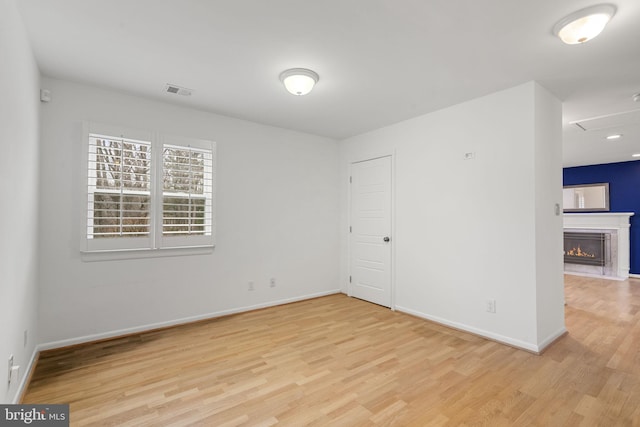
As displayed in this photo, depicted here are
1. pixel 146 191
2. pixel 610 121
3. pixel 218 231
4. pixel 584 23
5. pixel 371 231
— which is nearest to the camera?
pixel 584 23

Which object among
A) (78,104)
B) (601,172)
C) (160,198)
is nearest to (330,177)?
(160,198)

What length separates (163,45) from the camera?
233 centimetres

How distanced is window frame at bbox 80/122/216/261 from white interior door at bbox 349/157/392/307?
2.20 metres

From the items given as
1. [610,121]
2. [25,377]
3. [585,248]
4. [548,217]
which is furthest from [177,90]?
[585,248]

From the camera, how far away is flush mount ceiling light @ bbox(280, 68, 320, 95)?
2701mm

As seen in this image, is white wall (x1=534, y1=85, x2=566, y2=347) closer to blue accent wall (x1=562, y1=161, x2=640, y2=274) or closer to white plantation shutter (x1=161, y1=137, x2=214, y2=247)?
white plantation shutter (x1=161, y1=137, x2=214, y2=247)

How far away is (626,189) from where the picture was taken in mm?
6512

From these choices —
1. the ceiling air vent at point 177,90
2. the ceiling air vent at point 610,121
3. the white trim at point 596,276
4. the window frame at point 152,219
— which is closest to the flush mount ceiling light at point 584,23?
the ceiling air vent at point 610,121

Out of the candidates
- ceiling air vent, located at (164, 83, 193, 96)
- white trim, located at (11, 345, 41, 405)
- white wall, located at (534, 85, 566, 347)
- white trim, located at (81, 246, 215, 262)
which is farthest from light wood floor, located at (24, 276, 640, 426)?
ceiling air vent, located at (164, 83, 193, 96)

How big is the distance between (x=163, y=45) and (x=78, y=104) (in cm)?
138

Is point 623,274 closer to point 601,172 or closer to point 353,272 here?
point 601,172

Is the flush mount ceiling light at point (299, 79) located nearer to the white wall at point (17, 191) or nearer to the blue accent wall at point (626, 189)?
the white wall at point (17, 191)

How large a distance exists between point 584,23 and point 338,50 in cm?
163

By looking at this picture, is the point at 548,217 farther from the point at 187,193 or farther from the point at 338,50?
the point at 187,193
